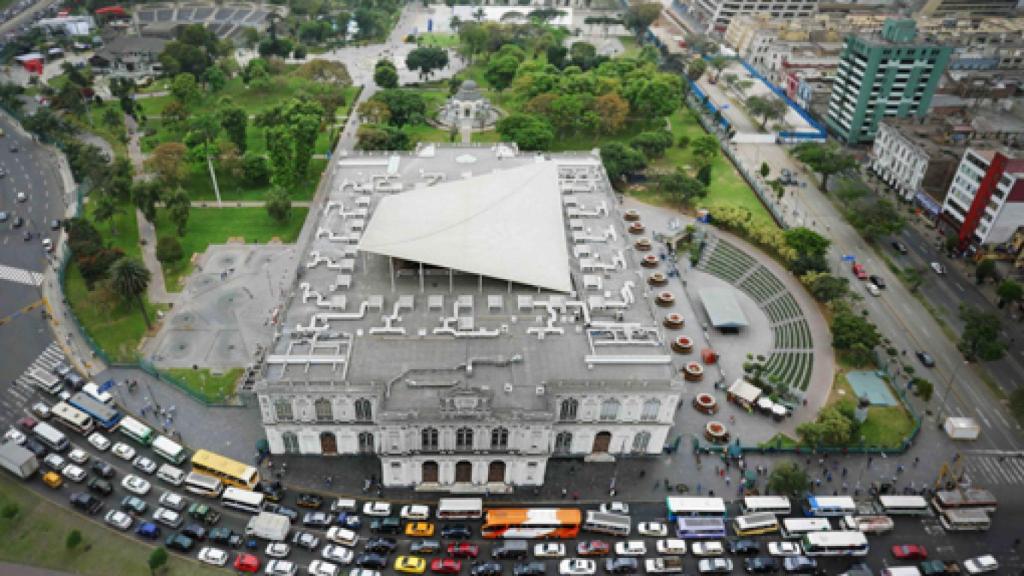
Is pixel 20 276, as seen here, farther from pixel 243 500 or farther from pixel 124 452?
pixel 243 500

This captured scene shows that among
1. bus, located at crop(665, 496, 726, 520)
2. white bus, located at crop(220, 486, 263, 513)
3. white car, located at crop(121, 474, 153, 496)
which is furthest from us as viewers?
white car, located at crop(121, 474, 153, 496)

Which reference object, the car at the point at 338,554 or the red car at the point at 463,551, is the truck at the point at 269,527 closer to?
the car at the point at 338,554

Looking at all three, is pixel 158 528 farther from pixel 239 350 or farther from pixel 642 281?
pixel 642 281

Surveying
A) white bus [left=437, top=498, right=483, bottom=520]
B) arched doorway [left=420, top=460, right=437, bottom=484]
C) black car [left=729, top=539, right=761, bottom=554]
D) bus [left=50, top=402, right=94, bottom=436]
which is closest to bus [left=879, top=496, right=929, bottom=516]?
black car [left=729, top=539, right=761, bottom=554]

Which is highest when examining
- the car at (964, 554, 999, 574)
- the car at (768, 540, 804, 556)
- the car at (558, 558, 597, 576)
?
the car at (558, 558, 597, 576)

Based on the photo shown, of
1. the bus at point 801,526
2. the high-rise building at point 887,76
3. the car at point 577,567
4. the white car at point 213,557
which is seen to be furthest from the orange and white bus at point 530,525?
the high-rise building at point 887,76

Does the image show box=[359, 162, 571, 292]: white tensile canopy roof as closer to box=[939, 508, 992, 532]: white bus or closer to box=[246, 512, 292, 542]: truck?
box=[246, 512, 292, 542]: truck
